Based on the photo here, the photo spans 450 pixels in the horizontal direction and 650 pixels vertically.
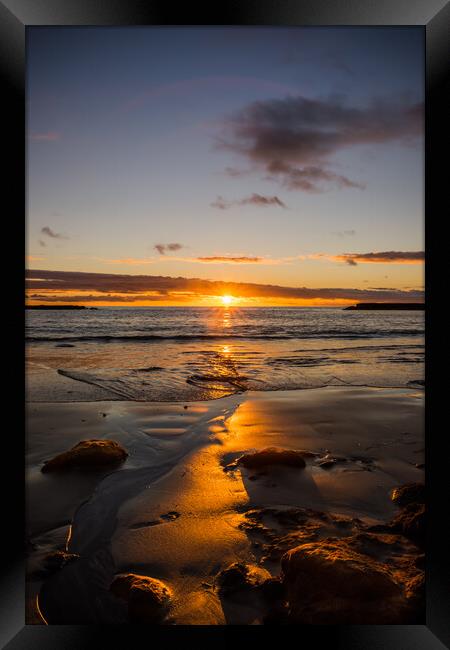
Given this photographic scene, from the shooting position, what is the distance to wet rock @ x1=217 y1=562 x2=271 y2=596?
1846 mm

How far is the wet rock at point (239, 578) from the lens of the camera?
6.06ft

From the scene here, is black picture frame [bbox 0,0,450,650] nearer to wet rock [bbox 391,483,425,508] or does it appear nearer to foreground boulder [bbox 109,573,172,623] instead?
foreground boulder [bbox 109,573,172,623]

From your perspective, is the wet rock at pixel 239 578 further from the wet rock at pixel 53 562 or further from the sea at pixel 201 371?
the sea at pixel 201 371

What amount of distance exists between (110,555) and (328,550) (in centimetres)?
115

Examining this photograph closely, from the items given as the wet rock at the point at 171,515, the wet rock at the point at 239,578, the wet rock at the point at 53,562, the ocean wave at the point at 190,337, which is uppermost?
the ocean wave at the point at 190,337

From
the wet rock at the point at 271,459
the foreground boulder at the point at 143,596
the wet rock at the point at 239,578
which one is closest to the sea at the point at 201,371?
the wet rock at the point at 271,459

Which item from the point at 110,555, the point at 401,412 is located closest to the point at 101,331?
the point at 401,412

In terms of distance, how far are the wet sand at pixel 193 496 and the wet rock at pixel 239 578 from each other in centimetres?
5

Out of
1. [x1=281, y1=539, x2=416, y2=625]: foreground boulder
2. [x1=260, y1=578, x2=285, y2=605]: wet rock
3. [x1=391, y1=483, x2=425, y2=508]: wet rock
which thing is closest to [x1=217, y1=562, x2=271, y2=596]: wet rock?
[x1=260, y1=578, x2=285, y2=605]: wet rock

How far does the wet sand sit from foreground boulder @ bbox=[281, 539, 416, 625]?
0.19 m
